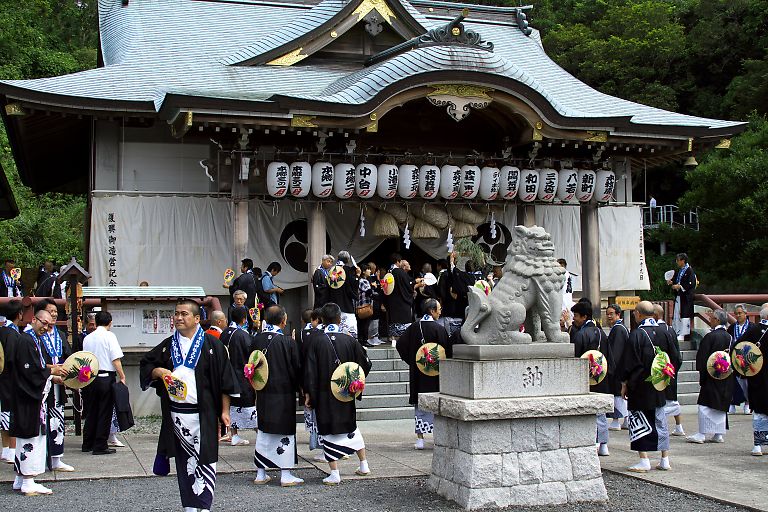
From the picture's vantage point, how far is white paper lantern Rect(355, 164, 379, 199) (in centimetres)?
1620

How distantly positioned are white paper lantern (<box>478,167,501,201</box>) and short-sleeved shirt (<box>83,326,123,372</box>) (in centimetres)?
903

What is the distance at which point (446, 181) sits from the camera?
16781mm

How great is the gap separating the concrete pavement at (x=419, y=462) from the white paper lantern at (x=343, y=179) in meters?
5.69

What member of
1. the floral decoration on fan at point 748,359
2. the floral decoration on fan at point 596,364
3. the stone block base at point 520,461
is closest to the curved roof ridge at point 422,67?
the floral decoration on fan at point 748,359

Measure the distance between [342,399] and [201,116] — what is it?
779cm

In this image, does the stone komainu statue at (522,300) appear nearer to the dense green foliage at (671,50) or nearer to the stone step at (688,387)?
the stone step at (688,387)

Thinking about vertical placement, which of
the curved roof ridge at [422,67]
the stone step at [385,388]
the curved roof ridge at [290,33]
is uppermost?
the curved roof ridge at [290,33]

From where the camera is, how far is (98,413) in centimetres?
1001

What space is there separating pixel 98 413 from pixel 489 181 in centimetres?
945

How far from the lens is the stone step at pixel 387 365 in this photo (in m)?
13.5

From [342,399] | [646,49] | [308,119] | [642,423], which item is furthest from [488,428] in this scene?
[646,49]

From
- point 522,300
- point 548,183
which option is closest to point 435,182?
point 548,183

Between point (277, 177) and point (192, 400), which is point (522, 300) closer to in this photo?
point (192, 400)

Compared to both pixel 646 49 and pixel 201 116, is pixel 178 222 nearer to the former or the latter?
pixel 201 116
